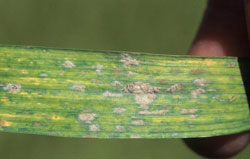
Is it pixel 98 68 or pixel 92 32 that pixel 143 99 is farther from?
pixel 92 32

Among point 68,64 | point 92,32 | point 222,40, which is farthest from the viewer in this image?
point 92,32

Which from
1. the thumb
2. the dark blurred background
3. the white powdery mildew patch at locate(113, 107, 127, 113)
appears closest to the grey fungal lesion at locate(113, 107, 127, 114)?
the white powdery mildew patch at locate(113, 107, 127, 113)

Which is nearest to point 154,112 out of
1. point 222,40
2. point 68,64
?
point 68,64

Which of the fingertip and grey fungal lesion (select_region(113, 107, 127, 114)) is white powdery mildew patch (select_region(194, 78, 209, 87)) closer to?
grey fungal lesion (select_region(113, 107, 127, 114))

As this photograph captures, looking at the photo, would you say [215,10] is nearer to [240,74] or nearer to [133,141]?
[240,74]

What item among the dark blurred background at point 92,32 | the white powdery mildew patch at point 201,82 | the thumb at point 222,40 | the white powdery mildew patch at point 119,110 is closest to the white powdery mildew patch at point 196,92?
the white powdery mildew patch at point 201,82

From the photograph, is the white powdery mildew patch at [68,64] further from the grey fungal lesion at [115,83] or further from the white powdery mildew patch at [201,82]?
the white powdery mildew patch at [201,82]
